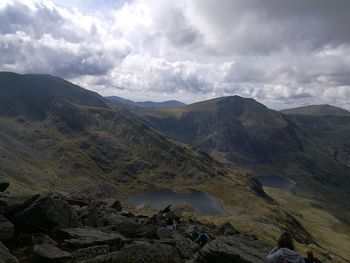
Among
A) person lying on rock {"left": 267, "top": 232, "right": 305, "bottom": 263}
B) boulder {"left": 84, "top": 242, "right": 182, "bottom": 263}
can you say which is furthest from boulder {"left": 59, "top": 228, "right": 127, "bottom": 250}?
person lying on rock {"left": 267, "top": 232, "right": 305, "bottom": 263}

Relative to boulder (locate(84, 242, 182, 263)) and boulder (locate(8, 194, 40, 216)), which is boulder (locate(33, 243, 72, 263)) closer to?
boulder (locate(84, 242, 182, 263))

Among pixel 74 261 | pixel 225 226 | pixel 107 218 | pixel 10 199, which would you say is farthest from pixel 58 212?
pixel 225 226

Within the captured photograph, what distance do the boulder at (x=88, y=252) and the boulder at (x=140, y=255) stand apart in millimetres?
3278

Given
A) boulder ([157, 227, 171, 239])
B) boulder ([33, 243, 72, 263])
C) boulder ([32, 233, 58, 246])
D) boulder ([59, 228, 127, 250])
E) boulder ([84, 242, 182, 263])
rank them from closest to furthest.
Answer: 1. boulder ([84, 242, 182, 263])
2. boulder ([33, 243, 72, 263])
3. boulder ([32, 233, 58, 246])
4. boulder ([59, 228, 127, 250])
5. boulder ([157, 227, 171, 239])

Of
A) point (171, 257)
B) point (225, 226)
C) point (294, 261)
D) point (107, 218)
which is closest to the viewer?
point (294, 261)

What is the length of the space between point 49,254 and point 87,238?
5.80 m

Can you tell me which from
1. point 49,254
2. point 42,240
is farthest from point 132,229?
point 49,254

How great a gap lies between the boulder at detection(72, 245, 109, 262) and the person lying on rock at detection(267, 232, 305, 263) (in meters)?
14.0

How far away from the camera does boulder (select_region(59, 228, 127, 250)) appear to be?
32219mm

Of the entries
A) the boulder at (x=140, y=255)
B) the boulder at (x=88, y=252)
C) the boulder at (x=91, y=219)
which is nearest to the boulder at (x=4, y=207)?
the boulder at (x=91, y=219)

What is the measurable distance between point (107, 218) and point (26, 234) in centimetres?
1629

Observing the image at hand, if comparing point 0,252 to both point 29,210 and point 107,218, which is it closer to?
point 29,210

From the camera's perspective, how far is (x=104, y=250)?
98.9 ft

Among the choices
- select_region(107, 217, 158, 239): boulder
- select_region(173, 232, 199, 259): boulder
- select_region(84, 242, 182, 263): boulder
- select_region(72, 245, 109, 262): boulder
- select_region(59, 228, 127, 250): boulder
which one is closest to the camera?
select_region(84, 242, 182, 263): boulder
